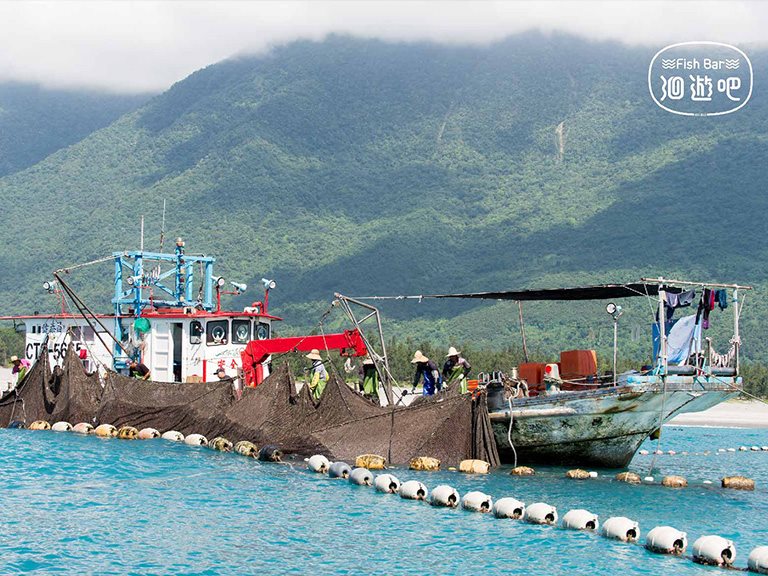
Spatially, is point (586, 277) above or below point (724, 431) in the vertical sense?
above

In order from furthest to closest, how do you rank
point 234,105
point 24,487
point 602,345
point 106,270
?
point 234,105 → point 106,270 → point 602,345 → point 24,487

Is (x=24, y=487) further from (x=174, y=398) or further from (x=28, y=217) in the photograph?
(x=28, y=217)

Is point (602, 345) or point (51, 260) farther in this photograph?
point (51, 260)

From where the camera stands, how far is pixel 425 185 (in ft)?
448

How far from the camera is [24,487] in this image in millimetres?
21000

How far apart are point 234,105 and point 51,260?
55.9 m

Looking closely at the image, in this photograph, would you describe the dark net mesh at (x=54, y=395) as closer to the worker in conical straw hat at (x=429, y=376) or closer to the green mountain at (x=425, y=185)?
the worker in conical straw hat at (x=429, y=376)

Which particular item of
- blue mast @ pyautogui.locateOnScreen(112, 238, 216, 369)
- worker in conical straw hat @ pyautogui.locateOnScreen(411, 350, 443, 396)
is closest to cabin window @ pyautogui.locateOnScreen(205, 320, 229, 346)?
blue mast @ pyautogui.locateOnScreen(112, 238, 216, 369)

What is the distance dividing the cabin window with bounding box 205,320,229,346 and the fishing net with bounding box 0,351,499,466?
264cm

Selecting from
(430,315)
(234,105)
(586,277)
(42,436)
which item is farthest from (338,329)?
(234,105)

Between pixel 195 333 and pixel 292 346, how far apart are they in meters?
3.43

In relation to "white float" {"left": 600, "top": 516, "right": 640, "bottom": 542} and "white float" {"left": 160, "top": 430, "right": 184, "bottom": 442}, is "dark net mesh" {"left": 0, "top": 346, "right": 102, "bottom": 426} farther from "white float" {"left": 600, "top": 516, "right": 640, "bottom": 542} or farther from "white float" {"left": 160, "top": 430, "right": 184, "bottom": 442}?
"white float" {"left": 600, "top": 516, "right": 640, "bottom": 542}

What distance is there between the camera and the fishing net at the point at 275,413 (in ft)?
73.9

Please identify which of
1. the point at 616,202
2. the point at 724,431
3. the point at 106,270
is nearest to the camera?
the point at 724,431
